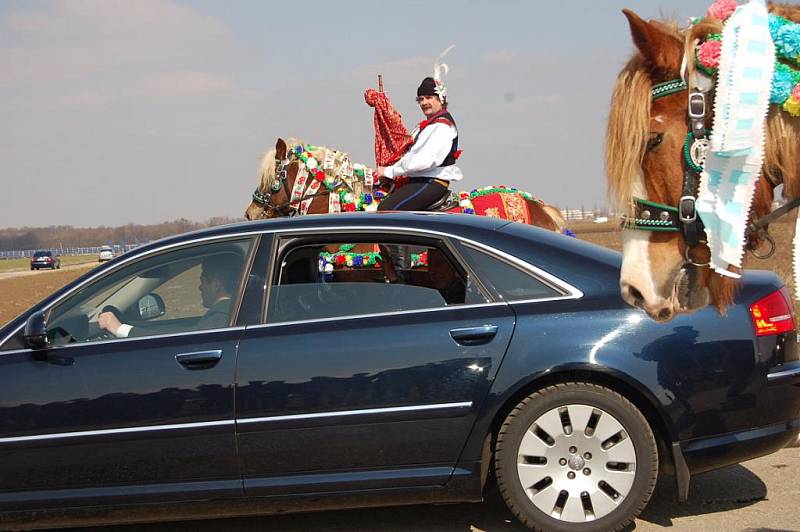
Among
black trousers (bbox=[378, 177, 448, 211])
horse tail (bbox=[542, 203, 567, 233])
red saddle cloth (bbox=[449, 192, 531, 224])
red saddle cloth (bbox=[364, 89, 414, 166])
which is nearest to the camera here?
black trousers (bbox=[378, 177, 448, 211])

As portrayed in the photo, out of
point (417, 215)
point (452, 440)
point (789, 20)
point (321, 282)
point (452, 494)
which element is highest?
point (789, 20)

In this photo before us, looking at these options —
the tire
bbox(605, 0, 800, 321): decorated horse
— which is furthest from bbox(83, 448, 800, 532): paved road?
bbox(605, 0, 800, 321): decorated horse

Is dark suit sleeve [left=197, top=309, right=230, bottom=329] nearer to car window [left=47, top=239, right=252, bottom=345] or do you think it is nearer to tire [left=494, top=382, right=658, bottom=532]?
car window [left=47, top=239, right=252, bottom=345]

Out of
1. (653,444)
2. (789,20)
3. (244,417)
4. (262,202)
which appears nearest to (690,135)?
(789,20)

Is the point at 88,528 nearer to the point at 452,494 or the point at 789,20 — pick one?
the point at 452,494

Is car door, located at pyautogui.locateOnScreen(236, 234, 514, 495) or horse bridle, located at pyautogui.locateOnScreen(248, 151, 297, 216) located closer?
car door, located at pyautogui.locateOnScreen(236, 234, 514, 495)

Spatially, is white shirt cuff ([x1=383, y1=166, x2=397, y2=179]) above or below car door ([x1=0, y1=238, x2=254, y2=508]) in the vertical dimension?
above

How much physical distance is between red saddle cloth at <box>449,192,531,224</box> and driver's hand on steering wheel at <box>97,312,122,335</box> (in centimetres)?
398

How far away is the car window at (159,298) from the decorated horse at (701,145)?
2.32 m

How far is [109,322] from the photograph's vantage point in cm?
436

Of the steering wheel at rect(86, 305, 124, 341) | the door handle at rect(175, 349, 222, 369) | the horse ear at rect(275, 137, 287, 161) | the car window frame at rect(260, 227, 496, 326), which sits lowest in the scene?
the door handle at rect(175, 349, 222, 369)

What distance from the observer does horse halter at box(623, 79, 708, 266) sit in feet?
8.02

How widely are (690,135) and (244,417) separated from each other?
2.45m

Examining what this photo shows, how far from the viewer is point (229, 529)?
4.51m
